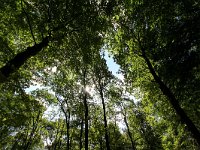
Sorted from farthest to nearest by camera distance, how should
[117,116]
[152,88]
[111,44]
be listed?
1. [117,116]
2. [111,44]
3. [152,88]

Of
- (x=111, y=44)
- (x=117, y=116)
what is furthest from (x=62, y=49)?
(x=117, y=116)

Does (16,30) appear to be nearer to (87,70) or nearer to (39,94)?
(87,70)

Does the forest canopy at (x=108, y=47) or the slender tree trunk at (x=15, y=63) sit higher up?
the forest canopy at (x=108, y=47)

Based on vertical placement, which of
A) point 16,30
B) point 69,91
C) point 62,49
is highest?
point 69,91

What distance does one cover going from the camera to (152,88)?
21188 mm

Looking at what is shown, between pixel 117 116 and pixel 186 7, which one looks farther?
pixel 117 116

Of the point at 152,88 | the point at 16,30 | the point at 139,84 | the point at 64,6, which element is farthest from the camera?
the point at 139,84

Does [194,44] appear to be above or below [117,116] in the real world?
below

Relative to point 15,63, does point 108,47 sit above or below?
above

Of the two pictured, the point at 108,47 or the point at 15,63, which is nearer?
the point at 15,63

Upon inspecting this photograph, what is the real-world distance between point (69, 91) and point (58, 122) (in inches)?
A: 518

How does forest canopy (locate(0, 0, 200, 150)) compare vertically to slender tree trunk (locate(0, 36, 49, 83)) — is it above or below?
above

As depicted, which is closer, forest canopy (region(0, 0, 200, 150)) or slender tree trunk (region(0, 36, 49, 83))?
slender tree trunk (region(0, 36, 49, 83))

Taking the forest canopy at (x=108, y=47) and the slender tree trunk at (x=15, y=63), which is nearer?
the slender tree trunk at (x=15, y=63)
